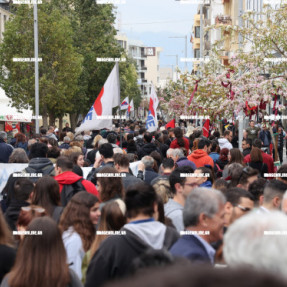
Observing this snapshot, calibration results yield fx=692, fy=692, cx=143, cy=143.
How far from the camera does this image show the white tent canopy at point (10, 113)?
30344 mm

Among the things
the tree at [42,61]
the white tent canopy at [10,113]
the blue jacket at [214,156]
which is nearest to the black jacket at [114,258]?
the blue jacket at [214,156]

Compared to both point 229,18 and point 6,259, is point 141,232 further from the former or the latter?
point 229,18

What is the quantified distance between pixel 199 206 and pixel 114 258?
66 centimetres

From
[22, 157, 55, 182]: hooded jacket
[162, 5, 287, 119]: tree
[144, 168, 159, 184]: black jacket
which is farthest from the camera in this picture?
[162, 5, 287, 119]: tree

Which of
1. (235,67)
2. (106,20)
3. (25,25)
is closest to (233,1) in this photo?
(106,20)

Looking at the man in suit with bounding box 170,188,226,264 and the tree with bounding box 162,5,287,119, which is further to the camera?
the tree with bounding box 162,5,287,119

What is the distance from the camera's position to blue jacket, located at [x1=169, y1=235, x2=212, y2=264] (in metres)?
4.24

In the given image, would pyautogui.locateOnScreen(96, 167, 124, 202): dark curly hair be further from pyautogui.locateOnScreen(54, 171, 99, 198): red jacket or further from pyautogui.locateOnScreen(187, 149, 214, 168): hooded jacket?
pyautogui.locateOnScreen(187, 149, 214, 168): hooded jacket

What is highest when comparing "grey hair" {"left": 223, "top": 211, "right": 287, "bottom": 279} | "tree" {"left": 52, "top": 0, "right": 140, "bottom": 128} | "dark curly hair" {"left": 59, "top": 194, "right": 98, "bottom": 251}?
"tree" {"left": 52, "top": 0, "right": 140, "bottom": 128}

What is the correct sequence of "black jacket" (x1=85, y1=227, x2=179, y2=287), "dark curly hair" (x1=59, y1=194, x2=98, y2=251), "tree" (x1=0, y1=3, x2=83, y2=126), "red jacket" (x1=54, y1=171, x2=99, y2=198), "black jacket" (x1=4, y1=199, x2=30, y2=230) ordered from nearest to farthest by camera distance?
"black jacket" (x1=85, y1=227, x2=179, y2=287)
"dark curly hair" (x1=59, y1=194, x2=98, y2=251)
"black jacket" (x1=4, y1=199, x2=30, y2=230)
"red jacket" (x1=54, y1=171, x2=99, y2=198)
"tree" (x1=0, y1=3, x2=83, y2=126)

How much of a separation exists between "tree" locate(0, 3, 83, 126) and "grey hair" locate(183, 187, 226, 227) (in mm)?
29012

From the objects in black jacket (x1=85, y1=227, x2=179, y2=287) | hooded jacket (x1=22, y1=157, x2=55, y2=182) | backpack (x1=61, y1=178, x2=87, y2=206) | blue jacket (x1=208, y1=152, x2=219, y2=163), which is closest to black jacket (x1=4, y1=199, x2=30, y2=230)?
backpack (x1=61, y1=178, x2=87, y2=206)

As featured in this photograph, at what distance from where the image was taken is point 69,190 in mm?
8227

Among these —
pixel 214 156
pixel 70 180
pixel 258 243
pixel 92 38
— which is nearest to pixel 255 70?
pixel 214 156
